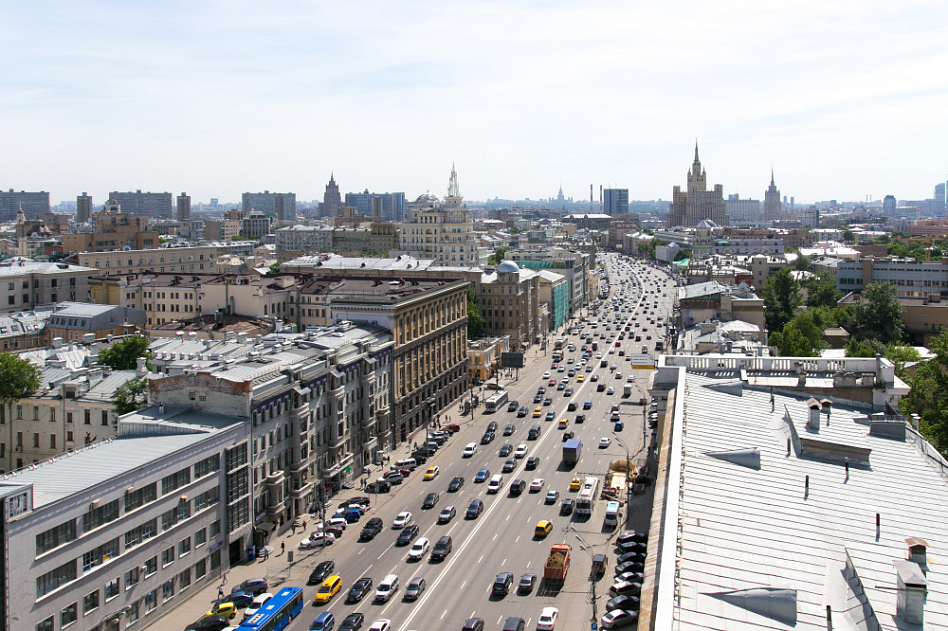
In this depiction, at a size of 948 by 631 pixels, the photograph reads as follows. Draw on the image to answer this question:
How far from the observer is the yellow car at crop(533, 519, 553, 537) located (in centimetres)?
5484

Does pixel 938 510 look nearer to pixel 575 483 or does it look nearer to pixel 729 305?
pixel 575 483

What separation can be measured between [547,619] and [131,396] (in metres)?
34.8

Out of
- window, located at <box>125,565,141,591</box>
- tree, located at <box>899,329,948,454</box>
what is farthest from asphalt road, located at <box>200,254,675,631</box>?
tree, located at <box>899,329,948,454</box>

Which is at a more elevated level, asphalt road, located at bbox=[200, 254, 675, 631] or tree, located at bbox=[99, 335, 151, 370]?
tree, located at bbox=[99, 335, 151, 370]

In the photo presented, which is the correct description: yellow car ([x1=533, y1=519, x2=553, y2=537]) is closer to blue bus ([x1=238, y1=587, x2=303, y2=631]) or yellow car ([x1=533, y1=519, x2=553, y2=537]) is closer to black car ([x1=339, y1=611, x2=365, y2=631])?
black car ([x1=339, y1=611, x2=365, y2=631])

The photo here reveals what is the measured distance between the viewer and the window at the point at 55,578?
125ft

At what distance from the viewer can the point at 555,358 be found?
12331 centimetres

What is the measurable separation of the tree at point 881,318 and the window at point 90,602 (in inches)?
4493

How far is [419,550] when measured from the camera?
171 feet

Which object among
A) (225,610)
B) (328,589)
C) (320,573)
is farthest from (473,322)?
(225,610)

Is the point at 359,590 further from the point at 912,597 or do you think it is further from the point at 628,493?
the point at 912,597

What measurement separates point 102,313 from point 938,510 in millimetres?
94907

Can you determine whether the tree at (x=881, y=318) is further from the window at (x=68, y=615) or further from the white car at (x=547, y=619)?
the window at (x=68, y=615)

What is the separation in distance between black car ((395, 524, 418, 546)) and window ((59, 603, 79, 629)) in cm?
2011
